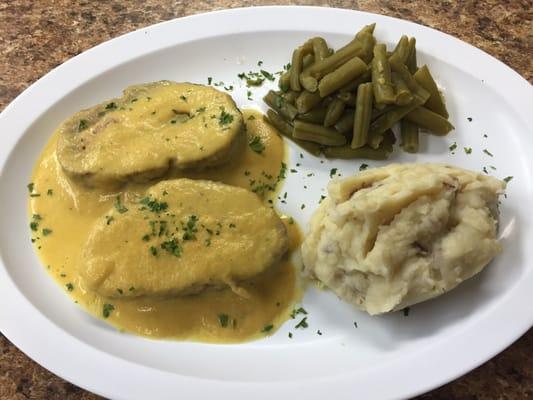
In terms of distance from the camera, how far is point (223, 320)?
2.62m

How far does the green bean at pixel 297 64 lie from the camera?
3.21 metres

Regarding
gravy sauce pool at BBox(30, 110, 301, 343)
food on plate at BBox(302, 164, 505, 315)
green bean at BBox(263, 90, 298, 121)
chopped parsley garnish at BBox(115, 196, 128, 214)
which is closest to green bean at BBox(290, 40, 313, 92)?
green bean at BBox(263, 90, 298, 121)

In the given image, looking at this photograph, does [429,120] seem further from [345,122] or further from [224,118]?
[224,118]

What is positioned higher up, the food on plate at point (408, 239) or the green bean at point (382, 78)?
the green bean at point (382, 78)

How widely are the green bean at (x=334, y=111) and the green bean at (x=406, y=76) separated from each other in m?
0.36

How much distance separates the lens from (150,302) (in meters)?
2.66

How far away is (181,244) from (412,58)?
1795 mm

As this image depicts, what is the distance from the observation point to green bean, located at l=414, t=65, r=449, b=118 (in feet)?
10.5

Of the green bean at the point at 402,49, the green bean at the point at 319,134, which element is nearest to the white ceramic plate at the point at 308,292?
the green bean at the point at 319,134

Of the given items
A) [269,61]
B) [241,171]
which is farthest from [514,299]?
[269,61]

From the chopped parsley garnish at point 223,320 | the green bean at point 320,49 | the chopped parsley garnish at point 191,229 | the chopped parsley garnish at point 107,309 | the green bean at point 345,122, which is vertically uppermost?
the green bean at point 320,49

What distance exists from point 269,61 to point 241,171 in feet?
2.92

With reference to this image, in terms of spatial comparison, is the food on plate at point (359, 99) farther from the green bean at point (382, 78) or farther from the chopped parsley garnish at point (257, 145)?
the chopped parsley garnish at point (257, 145)

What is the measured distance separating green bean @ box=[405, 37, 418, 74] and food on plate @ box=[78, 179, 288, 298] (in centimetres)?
128
